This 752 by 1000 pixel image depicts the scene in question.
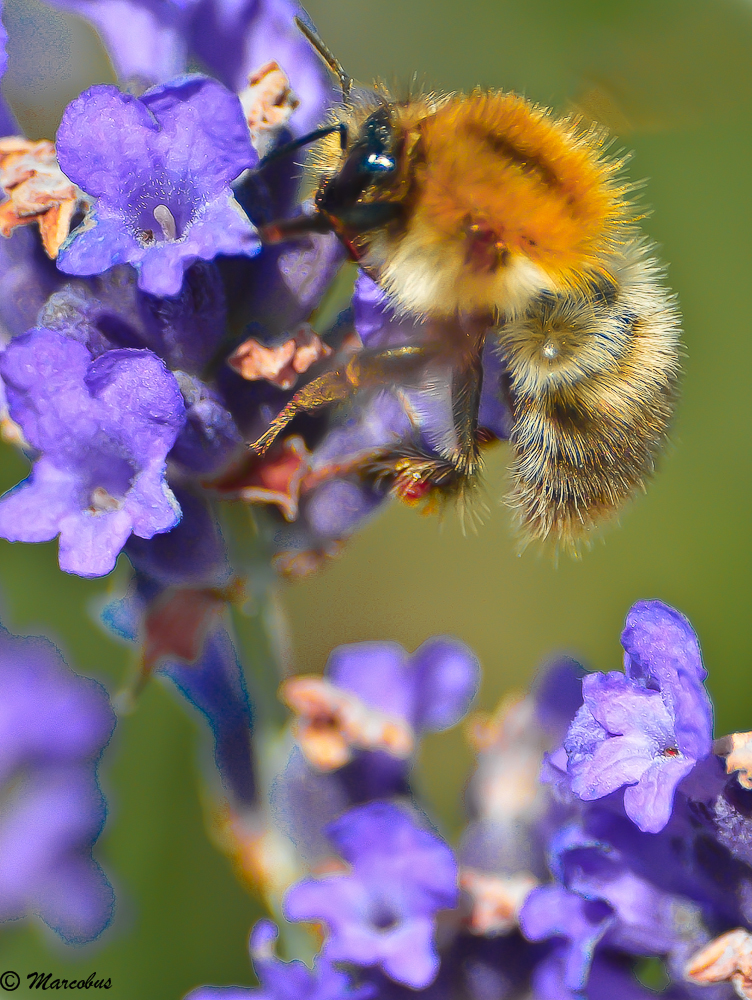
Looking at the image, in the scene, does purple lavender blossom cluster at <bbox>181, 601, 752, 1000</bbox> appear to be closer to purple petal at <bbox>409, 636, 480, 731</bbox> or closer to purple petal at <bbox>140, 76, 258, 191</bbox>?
purple petal at <bbox>409, 636, 480, 731</bbox>

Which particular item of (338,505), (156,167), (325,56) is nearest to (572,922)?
(338,505)

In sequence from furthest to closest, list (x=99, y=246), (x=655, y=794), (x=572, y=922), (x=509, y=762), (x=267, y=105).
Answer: (x=509, y=762) < (x=267, y=105) < (x=572, y=922) < (x=99, y=246) < (x=655, y=794)

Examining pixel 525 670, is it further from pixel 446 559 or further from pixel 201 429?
pixel 201 429

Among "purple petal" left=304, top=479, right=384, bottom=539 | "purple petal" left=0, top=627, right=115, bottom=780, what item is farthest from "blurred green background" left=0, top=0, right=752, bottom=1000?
"purple petal" left=304, top=479, right=384, bottom=539

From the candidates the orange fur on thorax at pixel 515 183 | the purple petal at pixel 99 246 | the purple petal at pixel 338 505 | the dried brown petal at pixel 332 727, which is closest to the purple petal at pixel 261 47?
the orange fur on thorax at pixel 515 183

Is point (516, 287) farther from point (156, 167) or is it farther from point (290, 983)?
point (290, 983)

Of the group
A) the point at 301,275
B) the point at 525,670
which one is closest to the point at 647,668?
the point at 301,275
